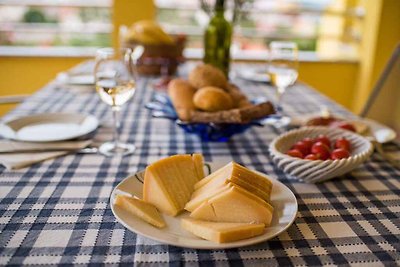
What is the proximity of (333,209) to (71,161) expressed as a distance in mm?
550

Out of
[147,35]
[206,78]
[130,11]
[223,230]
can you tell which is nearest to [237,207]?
[223,230]

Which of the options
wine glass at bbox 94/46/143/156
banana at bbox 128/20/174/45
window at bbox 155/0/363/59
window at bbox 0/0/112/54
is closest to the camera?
wine glass at bbox 94/46/143/156

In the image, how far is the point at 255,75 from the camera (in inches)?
75.0

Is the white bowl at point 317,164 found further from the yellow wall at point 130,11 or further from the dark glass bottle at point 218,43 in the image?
the yellow wall at point 130,11

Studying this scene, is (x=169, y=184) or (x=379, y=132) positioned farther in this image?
(x=379, y=132)

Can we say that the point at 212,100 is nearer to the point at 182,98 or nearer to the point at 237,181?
the point at 182,98

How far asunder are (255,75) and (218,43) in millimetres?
349

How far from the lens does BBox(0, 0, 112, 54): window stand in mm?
2990

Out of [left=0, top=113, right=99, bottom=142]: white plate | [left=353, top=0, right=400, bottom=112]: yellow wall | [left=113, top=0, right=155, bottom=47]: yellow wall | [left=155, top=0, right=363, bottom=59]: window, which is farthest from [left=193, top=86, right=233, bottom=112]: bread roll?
[left=353, top=0, right=400, bottom=112]: yellow wall

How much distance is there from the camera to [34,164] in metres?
0.88

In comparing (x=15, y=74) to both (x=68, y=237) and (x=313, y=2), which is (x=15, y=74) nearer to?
(x=313, y=2)

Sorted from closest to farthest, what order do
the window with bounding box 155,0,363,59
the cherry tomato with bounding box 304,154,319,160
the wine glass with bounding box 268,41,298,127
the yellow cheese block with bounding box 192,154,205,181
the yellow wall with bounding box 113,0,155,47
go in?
the yellow cheese block with bounding box 192,154,205,181
the cherry tomato with bounding box 304,154,319,160
the wine glass with bounding box 268,41,298,127
the yellow wall with bounding box 113,0,155,47
the window with bounding box 155,0,363,59

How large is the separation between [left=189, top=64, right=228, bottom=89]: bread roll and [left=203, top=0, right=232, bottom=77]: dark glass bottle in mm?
458

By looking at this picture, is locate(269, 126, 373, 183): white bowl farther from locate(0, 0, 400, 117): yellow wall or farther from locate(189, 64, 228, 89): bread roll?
locate(0, 0, 400, 117): yellow wall
